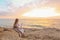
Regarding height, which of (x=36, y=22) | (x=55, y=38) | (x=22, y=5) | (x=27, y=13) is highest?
(x=22, y=5)

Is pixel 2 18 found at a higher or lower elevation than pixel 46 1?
lower

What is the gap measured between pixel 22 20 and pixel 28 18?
0.21 metres

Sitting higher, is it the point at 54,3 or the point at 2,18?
the point at 54,3

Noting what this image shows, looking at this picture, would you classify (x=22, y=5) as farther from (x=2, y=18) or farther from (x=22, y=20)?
(x=2, y=18)

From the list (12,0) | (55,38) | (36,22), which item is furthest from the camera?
(36,22)

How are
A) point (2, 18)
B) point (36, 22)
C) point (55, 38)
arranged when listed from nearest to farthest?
point (55, 38) < point (2, 18) < point (36, 22)

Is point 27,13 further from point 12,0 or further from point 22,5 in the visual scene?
point 12,0

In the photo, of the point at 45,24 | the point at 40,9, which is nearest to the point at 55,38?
the point at 40,9

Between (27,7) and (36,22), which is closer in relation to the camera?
(27,7)

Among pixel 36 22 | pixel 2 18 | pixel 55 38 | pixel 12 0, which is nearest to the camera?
pixel 55 38

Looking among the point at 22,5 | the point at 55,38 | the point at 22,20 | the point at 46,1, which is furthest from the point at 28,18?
the point at 55,38

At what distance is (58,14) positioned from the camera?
14.2 ft

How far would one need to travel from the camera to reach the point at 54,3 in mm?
4172

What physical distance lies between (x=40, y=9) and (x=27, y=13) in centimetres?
44
